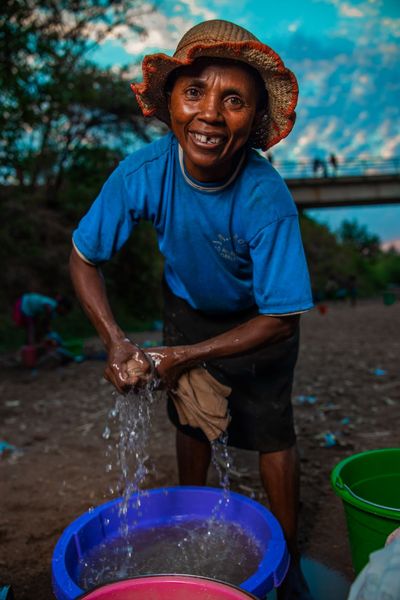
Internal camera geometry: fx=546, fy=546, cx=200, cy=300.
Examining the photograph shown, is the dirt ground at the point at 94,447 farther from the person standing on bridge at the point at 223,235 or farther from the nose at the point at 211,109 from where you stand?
the nose at the point at 211,109

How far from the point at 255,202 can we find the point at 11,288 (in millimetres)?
11057

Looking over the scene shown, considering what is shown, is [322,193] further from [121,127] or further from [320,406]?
[320,406]

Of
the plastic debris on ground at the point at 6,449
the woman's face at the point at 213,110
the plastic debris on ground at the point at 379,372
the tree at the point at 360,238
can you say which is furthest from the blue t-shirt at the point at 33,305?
the tree at the point at 360,238

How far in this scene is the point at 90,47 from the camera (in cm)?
1449

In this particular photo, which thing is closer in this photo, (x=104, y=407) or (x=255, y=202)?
(x=255, y=202)

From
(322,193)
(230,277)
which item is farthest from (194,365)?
(322,193)

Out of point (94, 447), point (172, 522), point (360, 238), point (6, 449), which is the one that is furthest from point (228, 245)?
point (360, 238)

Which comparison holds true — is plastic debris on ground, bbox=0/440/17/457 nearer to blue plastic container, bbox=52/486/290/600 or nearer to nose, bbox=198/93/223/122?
blue plastic container, bbox=52/486/290/600

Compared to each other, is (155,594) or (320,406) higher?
(155,594)

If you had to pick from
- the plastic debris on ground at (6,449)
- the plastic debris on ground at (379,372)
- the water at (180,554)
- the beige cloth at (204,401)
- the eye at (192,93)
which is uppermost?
the eye at (192,93)

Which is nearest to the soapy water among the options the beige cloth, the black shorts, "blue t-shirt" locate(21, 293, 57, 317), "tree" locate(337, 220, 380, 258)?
the beige cloth

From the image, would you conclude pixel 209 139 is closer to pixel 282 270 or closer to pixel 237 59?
pixel 237 59

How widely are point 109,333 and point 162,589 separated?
0.95m

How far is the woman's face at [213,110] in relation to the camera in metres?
1.88
